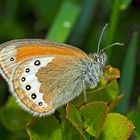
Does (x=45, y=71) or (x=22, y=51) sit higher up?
(x=22, y=51)

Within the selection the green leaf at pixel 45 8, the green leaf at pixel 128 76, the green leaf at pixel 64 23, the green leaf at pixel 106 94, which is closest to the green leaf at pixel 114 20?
the green leaf at pixel 128 76

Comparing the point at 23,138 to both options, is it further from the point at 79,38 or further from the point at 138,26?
the point at 138,26

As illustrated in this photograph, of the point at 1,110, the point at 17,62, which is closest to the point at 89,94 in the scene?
the point at 17,62

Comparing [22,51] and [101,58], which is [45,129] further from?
[101,58]

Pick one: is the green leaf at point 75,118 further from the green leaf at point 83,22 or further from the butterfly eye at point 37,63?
the green leaf at point 83,22

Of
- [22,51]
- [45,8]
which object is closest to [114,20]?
[22,51]

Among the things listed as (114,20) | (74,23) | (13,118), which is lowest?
(13,118)
